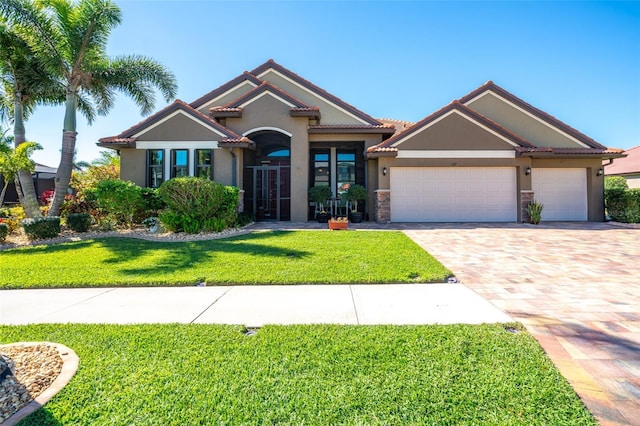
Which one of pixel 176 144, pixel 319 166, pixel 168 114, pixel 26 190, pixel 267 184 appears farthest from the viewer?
pixel 319 166

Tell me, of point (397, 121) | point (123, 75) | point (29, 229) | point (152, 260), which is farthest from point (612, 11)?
point (29, 229)

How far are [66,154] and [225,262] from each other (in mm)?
10482

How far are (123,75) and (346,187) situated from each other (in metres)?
11.4

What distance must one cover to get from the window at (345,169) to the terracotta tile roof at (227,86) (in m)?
6.01

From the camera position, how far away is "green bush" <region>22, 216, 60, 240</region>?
10.5 metres

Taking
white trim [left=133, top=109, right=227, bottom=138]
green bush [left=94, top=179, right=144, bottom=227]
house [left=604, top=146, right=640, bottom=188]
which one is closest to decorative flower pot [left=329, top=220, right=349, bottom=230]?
white trim [left=133, top=109, right=227, bottom=138]

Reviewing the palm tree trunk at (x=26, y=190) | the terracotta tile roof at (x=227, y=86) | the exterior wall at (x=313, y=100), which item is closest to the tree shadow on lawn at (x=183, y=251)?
the palm tree trunk at (x=26, y=190)

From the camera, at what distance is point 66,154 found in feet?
40.7

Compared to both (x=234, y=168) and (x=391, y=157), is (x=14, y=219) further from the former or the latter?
(x=391, y=157)

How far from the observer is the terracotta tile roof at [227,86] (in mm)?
16198

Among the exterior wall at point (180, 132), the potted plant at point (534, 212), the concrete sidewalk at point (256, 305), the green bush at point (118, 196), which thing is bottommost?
the concrete sidewalk at point (256, 305)

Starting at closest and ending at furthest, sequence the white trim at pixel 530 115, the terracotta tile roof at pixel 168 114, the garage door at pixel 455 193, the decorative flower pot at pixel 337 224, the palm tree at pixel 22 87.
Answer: the decorative flower pot at pixel 337 224 < the palm tree at pixel 22 87 < the terracotta tile roof at pixel 168 114 < the garage door at pixel 455 193 < the white trim at pixel 530 115

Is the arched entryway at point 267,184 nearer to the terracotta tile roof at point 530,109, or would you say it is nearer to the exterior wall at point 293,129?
the exterior wall at point 293,129

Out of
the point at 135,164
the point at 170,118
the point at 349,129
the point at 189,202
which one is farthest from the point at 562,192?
the point at 135,164
